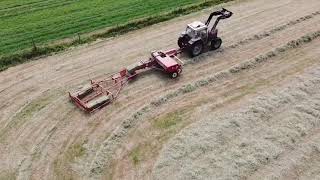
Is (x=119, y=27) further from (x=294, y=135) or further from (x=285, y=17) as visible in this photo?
(x=294, y=135)

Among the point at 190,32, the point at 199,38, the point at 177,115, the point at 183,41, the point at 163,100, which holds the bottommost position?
the point at 177,115

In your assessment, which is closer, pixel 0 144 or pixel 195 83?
pixel 0 144

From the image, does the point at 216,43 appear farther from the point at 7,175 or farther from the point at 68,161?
the point at 7,175

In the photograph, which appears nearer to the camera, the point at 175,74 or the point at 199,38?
the point at 175,74

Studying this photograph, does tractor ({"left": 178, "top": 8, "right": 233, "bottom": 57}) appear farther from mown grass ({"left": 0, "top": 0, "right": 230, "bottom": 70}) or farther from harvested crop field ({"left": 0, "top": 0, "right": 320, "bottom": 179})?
mown grass ({"left": 0, "top": 0, "right": 230, "bottom": 70})

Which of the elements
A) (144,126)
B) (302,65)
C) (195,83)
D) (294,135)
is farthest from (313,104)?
(144,126)

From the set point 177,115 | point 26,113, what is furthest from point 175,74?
point 26,113

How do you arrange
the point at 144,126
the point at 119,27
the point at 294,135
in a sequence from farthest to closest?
the point at 119,27 < the point at 144,126 < the point at 294,135
